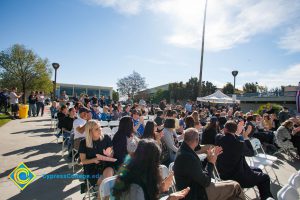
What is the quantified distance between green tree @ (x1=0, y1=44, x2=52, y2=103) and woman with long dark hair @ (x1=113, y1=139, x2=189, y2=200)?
34.8m

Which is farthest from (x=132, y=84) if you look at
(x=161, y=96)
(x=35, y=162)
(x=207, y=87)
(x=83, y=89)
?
(x=35, y=162)

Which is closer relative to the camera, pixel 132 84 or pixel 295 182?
pixel 295 182

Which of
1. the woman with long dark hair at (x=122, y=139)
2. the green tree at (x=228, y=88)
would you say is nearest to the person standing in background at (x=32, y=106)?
the woman with long dark hair at (x=122, y=139)

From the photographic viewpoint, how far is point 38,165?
6.26 meters

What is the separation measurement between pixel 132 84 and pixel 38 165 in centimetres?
4257

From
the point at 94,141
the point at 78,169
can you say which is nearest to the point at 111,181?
the point at 94,141

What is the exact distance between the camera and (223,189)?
11.0 feet

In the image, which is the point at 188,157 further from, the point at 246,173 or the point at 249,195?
the point at 249,195

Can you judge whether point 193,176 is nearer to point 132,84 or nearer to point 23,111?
point 23,111

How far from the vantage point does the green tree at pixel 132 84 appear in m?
48.3

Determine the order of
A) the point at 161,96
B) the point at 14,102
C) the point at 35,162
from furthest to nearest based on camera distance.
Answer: the point at 161,96 → the point at 14,102 → the point at 35,162

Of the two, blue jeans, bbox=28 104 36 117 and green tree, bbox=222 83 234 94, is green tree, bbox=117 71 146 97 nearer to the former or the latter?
green tree, bbox=222 83 234 94

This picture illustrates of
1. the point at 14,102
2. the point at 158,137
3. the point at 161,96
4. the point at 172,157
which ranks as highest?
the point at 161,96

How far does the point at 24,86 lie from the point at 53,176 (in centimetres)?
3178
